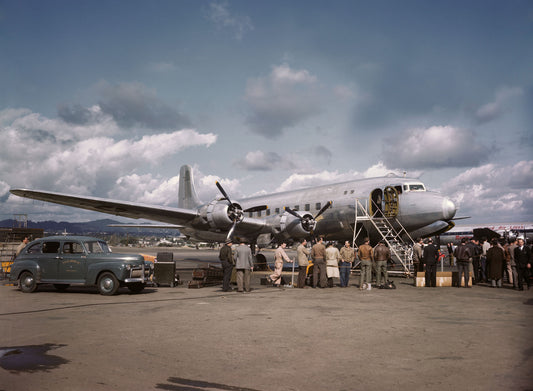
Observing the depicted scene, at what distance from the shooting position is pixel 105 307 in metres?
10.7

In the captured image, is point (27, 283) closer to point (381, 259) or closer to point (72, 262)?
point (72, 262)

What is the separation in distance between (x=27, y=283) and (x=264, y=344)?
1022 centimetres

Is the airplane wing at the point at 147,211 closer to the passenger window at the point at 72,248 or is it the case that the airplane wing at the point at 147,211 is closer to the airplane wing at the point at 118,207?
the airplane wing at the point at 118,207

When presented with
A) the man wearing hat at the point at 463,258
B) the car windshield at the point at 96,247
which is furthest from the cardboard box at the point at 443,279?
the car windshield at the point at 96,247

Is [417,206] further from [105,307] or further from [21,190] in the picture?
[21,190]

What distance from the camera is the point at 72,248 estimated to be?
13.5 metres

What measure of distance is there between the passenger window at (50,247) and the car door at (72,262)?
26 cm

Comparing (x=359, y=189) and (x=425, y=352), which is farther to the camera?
(x=359, y=189)

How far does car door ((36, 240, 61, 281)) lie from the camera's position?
13.5 m

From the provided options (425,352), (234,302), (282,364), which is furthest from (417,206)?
(282,364)

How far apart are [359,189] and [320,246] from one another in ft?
23.4

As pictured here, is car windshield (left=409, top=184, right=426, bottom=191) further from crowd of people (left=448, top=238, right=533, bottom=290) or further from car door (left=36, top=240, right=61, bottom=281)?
car door (left=36, top=240, right=61, bottom=281)

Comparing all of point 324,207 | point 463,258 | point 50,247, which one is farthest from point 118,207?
point 463,258

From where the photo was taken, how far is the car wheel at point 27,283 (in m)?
13.6
